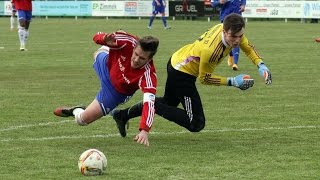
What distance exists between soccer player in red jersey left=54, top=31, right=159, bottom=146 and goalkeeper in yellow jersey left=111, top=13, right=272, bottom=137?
54 centimetres

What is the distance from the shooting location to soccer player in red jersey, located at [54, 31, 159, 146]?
7922 millimetres

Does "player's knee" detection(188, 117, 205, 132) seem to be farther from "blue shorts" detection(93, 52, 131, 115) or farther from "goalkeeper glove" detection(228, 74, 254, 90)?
"blue shorts" detection(93, 52, 131, 115)

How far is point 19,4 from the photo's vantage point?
73.9 ft

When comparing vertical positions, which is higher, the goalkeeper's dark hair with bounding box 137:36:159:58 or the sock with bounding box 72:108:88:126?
the goalkeeper's dark hair with bounding box 137:36:159:58

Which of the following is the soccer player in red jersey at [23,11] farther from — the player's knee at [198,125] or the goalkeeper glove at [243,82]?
the goalkeeper glove at [243,82]

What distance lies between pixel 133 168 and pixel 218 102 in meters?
5.22

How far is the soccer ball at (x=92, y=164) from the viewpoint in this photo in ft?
23.4

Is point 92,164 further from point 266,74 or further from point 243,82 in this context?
point 266,74

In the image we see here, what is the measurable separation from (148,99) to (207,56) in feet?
3.80

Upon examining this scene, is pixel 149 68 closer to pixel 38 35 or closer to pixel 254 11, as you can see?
pixel 38 35

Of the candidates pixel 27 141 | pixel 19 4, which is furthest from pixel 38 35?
pixel 27 141

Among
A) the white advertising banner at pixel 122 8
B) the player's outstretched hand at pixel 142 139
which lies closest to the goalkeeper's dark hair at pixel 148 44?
the player's outstretched hand at pixel 142 139

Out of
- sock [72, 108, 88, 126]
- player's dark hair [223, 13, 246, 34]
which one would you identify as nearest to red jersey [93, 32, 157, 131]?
sock [72, 108, 88, 126]

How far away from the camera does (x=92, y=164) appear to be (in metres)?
7.12
